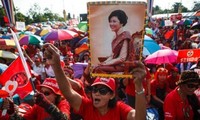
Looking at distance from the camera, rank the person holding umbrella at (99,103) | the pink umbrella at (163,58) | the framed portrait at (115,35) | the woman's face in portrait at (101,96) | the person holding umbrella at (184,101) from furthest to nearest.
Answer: the pink umbrella at (163,58) → the person holding umbrella at (184,101) → the woman's face in portrait at (101,96) → the person holding umbrella at (99,103) → the framed portrait at (115,35)

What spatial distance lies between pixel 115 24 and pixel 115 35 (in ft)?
0.32

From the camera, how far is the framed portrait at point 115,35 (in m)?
2.72

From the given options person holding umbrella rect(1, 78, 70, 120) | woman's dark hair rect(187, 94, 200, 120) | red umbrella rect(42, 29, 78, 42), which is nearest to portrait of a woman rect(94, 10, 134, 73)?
person holding umbrella rect(1, 78, 70, 120)

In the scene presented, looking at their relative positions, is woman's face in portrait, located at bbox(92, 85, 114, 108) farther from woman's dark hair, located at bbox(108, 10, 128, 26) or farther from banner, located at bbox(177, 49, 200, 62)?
banner, located at bbox(177, 49, 200, 62)

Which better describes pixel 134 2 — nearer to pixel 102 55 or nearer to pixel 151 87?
pixel 102 55

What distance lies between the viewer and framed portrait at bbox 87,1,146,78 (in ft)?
8.94

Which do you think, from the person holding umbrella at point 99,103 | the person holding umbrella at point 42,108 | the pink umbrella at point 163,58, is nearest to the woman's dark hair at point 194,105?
the person holding umbrella at point 99,103

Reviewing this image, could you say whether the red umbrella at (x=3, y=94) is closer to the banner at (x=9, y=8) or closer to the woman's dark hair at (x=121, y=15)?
the banner at (x=9, y=8)

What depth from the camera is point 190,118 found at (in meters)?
3.81

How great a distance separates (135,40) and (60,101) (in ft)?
5.47

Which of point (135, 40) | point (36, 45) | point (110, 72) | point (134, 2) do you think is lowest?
point (36, 45)

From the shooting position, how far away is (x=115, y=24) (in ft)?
9.14

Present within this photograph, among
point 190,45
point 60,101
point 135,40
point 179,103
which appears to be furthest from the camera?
point 190,45

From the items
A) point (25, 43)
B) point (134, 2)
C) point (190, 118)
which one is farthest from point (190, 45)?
point (134, 2)
